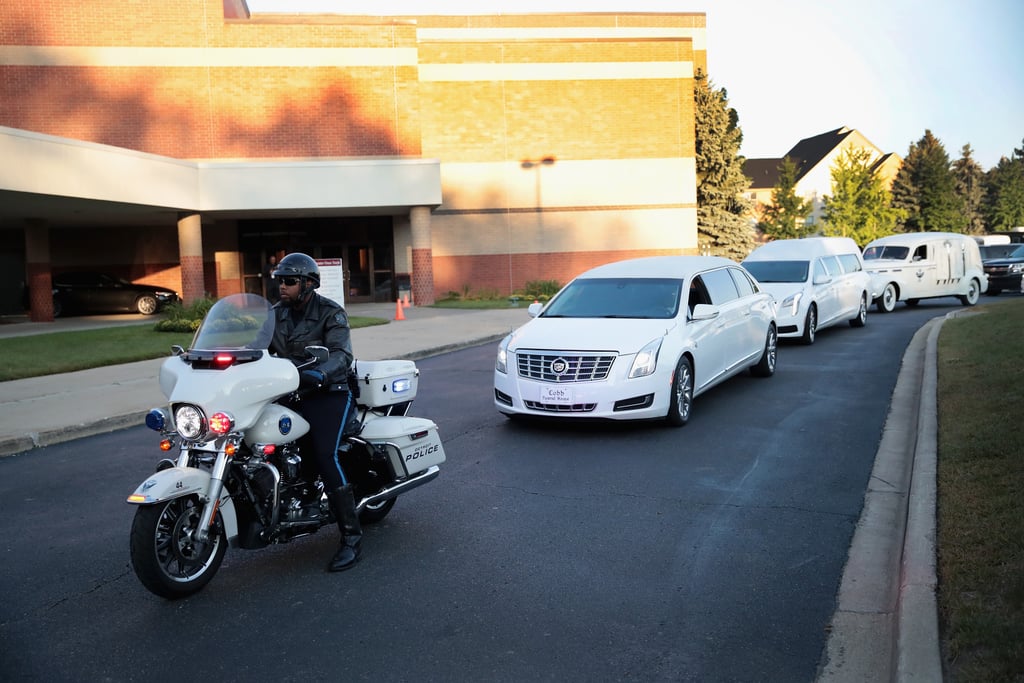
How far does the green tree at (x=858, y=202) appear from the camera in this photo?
66062 mm

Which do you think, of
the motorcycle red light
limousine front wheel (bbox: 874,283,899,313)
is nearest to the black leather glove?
the motorcycle red light

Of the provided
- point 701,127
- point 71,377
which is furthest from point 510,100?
point 71,377

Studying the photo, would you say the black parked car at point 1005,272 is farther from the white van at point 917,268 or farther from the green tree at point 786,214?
the green tree at point 786,214

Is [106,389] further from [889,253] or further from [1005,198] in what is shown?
[1005,198]

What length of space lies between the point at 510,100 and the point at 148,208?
1757cm

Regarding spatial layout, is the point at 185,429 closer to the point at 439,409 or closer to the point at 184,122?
the point at 439,409

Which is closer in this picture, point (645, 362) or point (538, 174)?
point (645, 362)

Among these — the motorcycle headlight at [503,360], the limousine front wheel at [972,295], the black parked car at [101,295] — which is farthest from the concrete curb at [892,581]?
the black parked car at [101,295]

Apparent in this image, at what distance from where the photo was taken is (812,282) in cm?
1745

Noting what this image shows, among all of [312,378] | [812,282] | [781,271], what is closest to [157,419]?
[312,378]

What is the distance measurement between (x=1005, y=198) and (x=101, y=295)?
3373 inches

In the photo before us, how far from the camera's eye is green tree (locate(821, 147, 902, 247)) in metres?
66.1

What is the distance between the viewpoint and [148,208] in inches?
1131

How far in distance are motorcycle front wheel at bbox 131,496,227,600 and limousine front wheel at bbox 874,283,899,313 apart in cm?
2327
